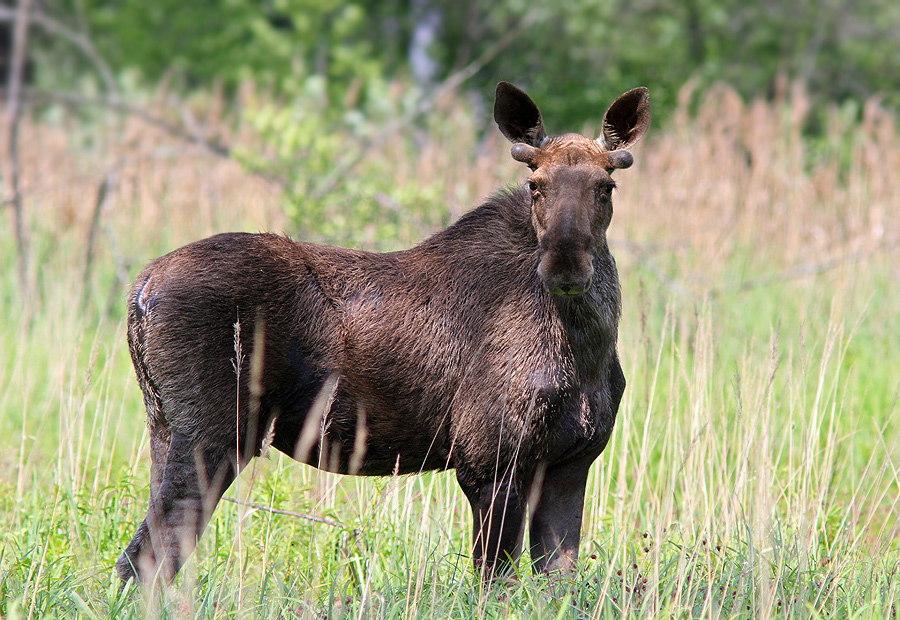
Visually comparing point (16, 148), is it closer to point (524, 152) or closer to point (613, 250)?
point (613, 250)

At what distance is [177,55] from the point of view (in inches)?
740

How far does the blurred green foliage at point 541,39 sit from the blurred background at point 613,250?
0.25 feet

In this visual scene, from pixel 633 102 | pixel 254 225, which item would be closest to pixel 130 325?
pixel 633 102

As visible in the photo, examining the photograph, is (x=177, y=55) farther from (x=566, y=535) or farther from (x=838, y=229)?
(x=566, y=535)

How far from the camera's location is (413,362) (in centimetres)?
360

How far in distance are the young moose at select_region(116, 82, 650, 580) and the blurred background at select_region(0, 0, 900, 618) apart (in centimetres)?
24

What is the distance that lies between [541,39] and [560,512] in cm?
1430

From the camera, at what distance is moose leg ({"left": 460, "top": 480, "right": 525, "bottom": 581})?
11.3 ft

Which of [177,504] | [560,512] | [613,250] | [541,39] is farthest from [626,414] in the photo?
[541,39]

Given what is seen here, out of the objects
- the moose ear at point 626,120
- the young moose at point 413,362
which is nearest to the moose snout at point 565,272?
the young moose at point 413,362

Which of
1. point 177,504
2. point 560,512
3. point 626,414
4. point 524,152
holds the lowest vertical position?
point 177,504

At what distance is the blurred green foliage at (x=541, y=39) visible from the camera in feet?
54.2

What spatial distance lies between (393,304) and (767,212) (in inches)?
255

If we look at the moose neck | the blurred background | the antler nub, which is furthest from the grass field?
the antler nub
